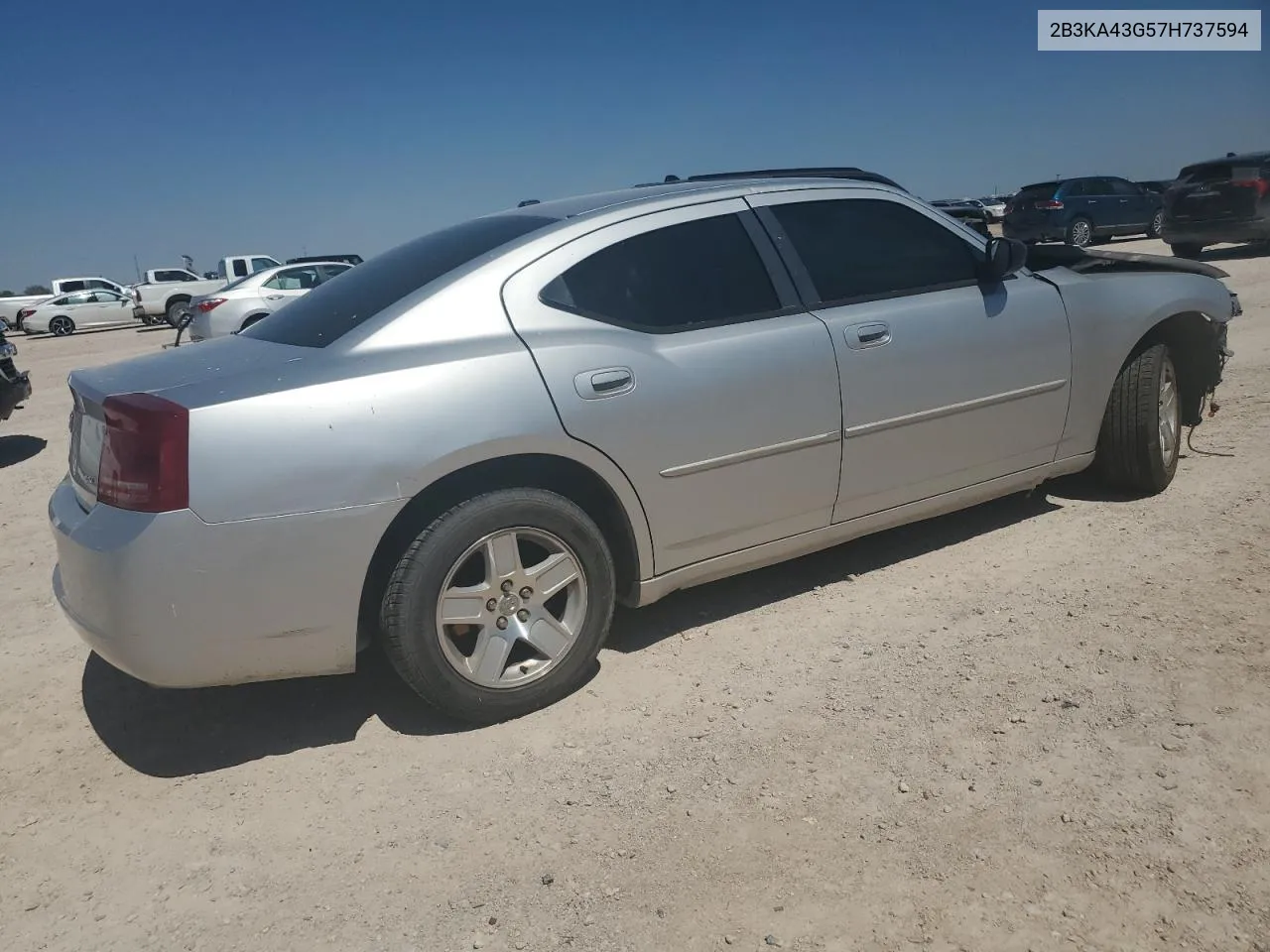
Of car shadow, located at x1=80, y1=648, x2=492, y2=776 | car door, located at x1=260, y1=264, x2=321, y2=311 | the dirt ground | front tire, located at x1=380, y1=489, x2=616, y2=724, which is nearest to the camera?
the dirt ground

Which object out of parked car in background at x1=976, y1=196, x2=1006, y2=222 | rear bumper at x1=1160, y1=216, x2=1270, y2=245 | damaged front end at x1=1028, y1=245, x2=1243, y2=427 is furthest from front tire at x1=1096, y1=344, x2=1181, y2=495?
parked car in background at x1=976, y1=196, x2=1006, y2=222

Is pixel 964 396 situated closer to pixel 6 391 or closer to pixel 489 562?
pixel 489 562

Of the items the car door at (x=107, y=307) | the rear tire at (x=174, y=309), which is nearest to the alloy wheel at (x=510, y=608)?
the rear tire at (x=174, y=309)

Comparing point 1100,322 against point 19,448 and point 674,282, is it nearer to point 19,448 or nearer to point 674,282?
point 674,282

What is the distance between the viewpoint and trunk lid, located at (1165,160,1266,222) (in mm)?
15414

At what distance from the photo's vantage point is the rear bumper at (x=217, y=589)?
2.63 metres

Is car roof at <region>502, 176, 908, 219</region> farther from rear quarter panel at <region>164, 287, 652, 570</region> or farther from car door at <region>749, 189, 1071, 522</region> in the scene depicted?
rear quarter panel at <region>164, 287, 652, 570</region>

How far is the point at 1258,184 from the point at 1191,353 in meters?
13.2

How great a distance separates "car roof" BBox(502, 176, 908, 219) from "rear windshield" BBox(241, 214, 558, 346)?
5.5 inches

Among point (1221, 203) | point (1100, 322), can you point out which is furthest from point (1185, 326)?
point (1221, 203)

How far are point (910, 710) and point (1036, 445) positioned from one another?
171 centimetres

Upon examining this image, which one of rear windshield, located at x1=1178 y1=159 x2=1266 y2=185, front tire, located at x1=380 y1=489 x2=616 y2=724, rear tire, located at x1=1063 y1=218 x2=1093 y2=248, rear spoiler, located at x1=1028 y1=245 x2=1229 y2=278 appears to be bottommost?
front tire, located at x1=380 y1=489 x2=616 y2=724

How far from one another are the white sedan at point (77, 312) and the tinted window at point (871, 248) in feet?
90.1

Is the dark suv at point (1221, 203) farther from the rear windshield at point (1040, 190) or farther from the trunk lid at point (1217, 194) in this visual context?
the rear windshield at point (1040, 190)
